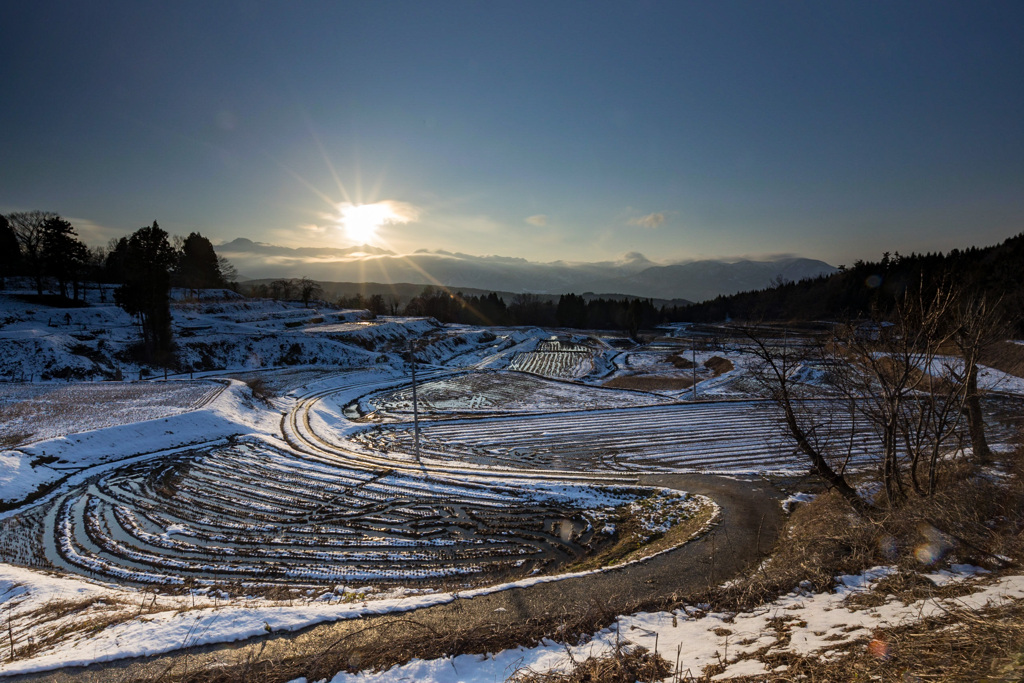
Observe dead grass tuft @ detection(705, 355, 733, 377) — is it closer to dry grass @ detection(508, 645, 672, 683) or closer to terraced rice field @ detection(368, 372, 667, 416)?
terraced rice field @ detection(368, 372, 667, 416)

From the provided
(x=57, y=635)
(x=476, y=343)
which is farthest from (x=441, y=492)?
(x=476, y=343)

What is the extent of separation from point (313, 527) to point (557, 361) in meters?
55.4

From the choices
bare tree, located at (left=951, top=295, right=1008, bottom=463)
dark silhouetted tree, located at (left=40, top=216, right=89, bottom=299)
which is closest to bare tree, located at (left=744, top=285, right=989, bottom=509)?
bare tree, located at (left=951, top=295, right=1008, bottom=463)

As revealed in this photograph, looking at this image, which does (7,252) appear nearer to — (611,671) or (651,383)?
(651,383)

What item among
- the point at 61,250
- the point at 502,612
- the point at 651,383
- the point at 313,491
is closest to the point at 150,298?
the point at 61,250

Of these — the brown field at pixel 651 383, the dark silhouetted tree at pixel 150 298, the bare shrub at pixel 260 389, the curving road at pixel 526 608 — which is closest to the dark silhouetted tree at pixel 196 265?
the dark silhouetted tree at pixel 150 298

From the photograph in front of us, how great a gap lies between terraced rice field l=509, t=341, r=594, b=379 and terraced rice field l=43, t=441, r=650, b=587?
39244 mm

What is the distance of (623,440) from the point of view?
2606cm

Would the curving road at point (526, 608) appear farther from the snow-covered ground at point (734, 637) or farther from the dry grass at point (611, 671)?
the dry grass at point (611, 671)

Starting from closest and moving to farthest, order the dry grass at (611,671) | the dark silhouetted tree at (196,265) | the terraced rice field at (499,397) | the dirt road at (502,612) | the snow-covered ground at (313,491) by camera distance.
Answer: the dry grass at (611,671), the dirt road at (502,612), the snow-covered ground at (313,491), the terraced rice field at (499,397), the dark silhouetted tree at (196,265)

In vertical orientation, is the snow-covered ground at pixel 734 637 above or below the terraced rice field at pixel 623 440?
above

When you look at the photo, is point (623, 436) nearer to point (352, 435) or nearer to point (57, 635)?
point (352, 435)

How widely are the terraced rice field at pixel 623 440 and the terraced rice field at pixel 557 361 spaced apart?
25033 mm

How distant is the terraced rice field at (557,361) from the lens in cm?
5933
